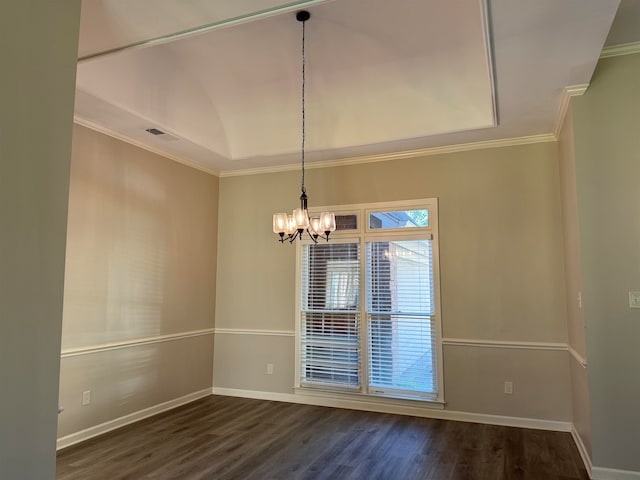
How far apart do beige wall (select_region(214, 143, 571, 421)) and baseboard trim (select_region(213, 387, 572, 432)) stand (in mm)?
70

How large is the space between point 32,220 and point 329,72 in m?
3.06

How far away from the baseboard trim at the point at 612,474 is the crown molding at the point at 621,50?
306cm

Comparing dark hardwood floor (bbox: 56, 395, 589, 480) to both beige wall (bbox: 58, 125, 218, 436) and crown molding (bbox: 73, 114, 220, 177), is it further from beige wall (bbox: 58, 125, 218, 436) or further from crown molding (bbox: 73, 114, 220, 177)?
crown molding (bbox: 73, 114, 220, 177)

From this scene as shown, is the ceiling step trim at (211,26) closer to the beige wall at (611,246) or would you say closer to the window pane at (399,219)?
the beige wall at (611,246)

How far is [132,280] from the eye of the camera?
452 cm

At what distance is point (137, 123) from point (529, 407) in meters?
4.72

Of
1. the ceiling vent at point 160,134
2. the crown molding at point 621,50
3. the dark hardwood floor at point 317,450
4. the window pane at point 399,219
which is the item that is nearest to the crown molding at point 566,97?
the crown molding at point 621,50

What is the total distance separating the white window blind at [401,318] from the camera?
466cm

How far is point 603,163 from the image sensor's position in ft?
10.8

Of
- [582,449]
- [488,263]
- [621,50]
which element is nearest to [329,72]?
[621,50]

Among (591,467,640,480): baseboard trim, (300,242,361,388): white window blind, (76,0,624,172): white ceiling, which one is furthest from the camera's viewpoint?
(300,242,361,388): white window blind

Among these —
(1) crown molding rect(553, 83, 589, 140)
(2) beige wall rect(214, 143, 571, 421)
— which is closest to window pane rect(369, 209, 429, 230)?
(2) beige wall rect(214, 143, 571, 421)

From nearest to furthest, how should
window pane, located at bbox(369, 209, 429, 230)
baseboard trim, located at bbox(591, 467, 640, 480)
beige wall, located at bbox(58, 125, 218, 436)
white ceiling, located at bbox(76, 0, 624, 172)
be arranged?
white ceiling, located at bbox(76, 0, 624, 172)
baseboard trim, located at bbox(591, 467, 640, 480)
beige wall, located at bbox(58, 125, 218, 436)
window pane, located at bbox(369, 209, 429, 230)

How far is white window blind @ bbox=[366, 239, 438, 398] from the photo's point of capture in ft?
15.3
